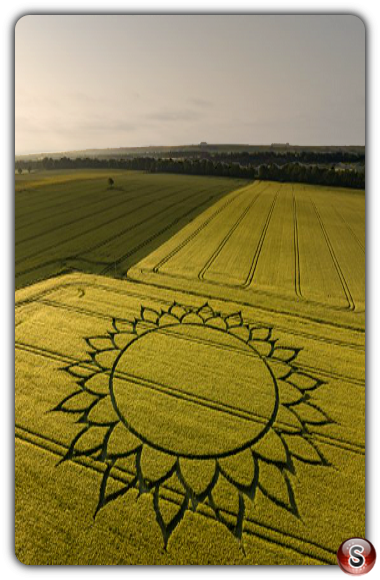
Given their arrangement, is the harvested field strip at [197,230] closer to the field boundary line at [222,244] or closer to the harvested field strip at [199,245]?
the harvested field strip at [199,245]

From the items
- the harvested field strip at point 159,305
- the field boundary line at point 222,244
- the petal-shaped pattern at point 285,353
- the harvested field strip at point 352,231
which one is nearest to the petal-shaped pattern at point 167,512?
the petal-shaped pattern at point 285,353

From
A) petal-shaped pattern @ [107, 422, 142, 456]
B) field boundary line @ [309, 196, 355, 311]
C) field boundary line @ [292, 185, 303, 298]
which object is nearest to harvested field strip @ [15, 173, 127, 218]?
field boundary line @ [292, 185, 303, 298]

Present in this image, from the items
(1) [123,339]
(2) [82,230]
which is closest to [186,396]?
(1) [123,339]

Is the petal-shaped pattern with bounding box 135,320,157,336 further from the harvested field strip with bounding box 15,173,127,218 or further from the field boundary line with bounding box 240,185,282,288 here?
the harvested field strip with bounding box 15,173,127,218

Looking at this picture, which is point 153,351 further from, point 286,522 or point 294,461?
point 286,522

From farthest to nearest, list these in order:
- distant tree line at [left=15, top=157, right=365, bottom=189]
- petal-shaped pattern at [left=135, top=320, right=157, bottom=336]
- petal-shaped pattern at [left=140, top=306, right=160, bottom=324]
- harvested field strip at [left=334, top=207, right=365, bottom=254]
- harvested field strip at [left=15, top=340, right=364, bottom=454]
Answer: distant tree line at [left=15, top=157, right=365, bottom=189] < harvested field strip at [left=334, top=207, right=365, bottom=254] < petal-shaped pattern at [left=140, top=306, right=160, bottom=324] < petal-shaped pattern at [left=135, top=320, right=157, bottom=336] < harvested field strip at [left=15, top=340, right=364, bottom=454]
